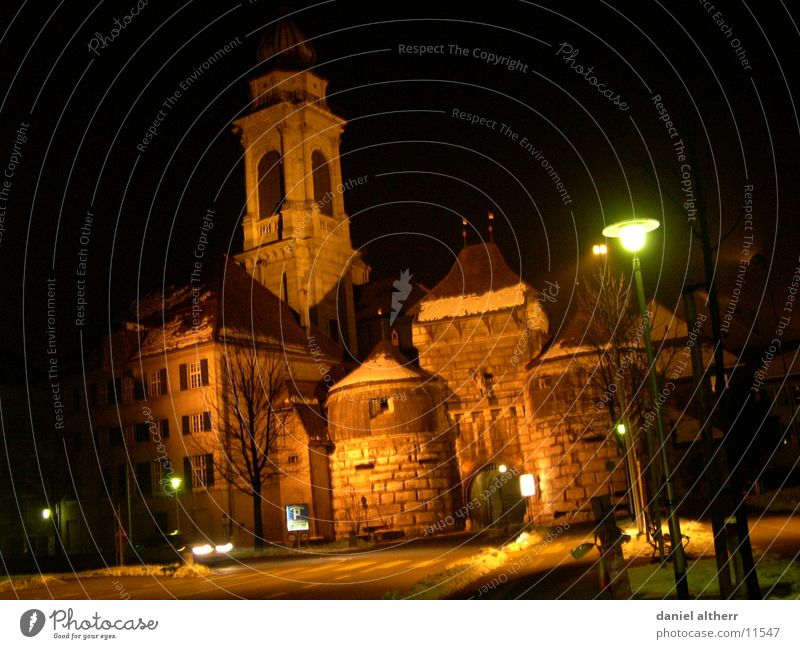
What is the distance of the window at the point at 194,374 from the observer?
4991 cm

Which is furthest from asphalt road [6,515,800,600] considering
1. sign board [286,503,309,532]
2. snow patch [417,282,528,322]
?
snow patch [417,282,528,322]

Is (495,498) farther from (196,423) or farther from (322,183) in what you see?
(322,183)

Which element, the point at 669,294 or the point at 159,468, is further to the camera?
the point at 669,294

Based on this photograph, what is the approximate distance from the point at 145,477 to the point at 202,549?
15.3m

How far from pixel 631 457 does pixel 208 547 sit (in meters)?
19.5

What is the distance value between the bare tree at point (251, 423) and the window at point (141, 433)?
5.24 m

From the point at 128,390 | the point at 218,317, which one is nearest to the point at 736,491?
the point at 218,317

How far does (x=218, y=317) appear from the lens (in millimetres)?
51438

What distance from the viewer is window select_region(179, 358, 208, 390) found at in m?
49.9

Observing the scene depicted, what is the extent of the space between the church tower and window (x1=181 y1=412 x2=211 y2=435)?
1714 centimetres

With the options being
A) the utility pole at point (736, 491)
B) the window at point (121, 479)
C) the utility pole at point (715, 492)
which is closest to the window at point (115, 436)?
the window at point (121, 479)
